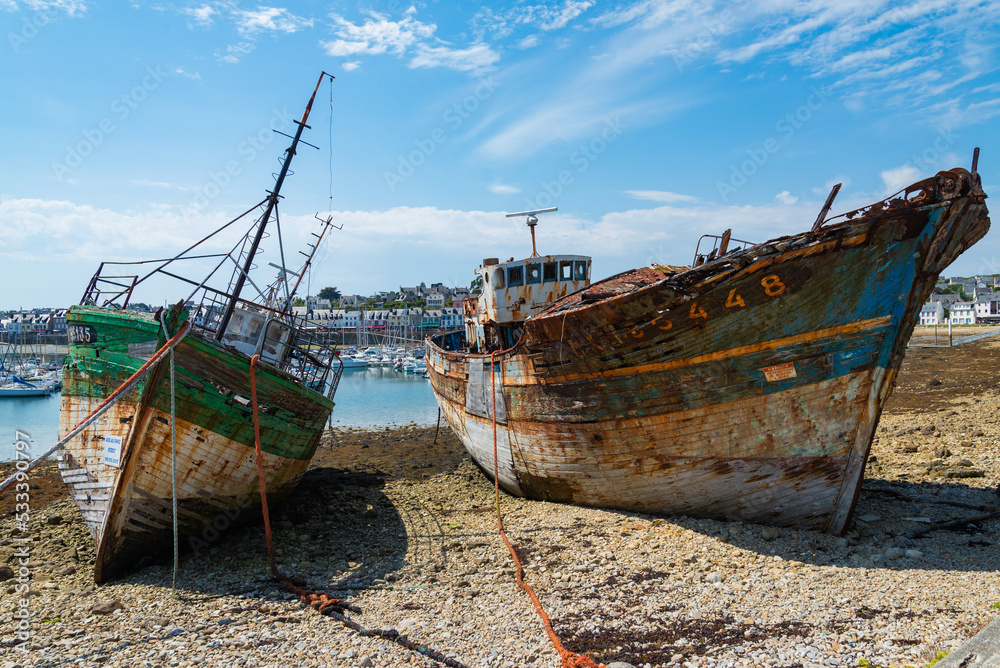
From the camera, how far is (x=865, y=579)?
19.7 feet

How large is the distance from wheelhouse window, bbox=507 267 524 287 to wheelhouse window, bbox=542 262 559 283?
1.65 feet

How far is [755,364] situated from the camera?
721cm

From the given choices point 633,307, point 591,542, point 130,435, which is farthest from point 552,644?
point 130,435

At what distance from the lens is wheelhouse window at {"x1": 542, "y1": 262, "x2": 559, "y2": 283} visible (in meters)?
12.0

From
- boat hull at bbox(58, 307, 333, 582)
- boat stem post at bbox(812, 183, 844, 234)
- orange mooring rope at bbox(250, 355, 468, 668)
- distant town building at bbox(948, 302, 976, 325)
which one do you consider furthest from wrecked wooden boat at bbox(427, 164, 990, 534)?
distant town building at bbox(948, 302, 976, 325)

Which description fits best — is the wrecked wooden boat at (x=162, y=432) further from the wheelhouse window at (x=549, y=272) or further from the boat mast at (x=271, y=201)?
the wheelhouse window at (x=549, y=272)

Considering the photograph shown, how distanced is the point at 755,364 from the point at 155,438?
804 centimetres

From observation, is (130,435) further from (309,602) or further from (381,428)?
(381,428)

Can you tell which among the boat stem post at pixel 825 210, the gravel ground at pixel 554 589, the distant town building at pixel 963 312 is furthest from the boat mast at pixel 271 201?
the distant town building at pixel 963 312

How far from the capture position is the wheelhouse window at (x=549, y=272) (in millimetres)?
12039

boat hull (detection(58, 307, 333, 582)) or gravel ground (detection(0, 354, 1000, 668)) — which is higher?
boat hull (detection(58, 307, 333, 582))

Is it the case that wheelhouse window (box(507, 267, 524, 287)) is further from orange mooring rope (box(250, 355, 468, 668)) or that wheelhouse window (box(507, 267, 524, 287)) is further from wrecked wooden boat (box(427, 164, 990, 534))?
orange mooring rope (box(250, 355, 468, 668))

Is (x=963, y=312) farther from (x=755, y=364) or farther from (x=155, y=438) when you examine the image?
(x=155, y=438)

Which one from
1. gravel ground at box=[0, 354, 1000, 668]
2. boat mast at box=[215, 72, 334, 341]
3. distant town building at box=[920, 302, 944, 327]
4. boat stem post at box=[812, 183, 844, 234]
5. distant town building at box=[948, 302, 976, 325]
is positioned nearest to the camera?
gravel ground at box=[0, 354, 1000, 668]
